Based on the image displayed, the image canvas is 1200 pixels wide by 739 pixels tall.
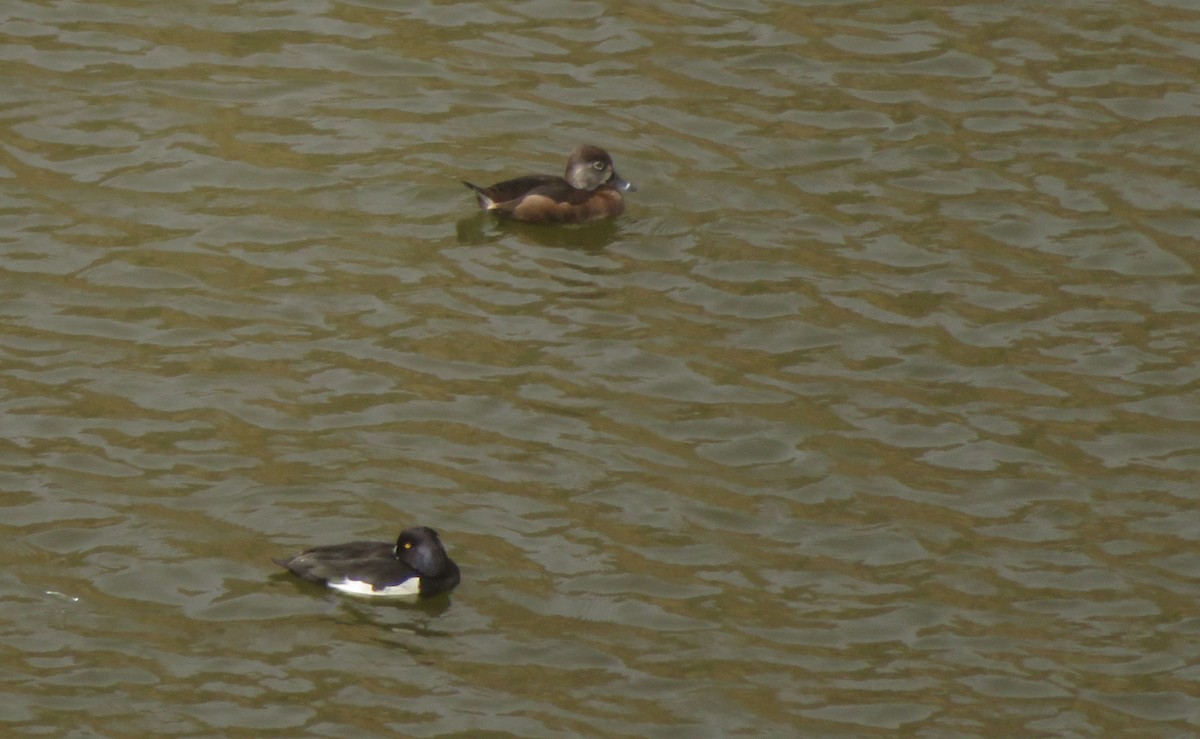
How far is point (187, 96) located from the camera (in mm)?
14625

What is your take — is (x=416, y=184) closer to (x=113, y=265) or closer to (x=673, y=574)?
(x=113, y=265)

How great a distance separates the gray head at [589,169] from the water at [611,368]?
0.36 m

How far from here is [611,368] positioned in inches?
476

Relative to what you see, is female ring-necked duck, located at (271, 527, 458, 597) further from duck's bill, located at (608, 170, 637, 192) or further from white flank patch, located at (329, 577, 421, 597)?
duck's bill, located at (608, 170, 637, 192)

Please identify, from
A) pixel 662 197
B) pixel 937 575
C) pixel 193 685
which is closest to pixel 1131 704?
pixel 937 575

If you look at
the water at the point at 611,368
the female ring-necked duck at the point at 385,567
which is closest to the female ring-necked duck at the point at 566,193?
the water at the point at 611,368

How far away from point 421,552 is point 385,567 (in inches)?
7.5

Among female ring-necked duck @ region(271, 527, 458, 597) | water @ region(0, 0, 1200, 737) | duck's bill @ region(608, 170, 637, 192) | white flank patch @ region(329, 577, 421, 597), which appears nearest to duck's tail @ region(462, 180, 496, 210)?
water @ region(0, 0, 1200, 737)

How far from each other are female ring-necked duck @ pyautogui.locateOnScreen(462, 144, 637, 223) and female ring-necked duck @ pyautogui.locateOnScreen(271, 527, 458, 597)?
151 inches

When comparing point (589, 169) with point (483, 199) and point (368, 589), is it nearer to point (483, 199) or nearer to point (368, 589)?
point (483, 199)

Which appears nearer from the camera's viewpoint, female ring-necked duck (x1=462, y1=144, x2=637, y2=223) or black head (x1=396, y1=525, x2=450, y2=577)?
black head (x1=396, y1=525, x2=450, y2=577)

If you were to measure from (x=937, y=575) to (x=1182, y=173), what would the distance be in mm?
5033

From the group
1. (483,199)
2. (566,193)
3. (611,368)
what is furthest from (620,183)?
(611,368)

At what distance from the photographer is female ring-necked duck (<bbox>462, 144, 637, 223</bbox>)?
13.4 metres
